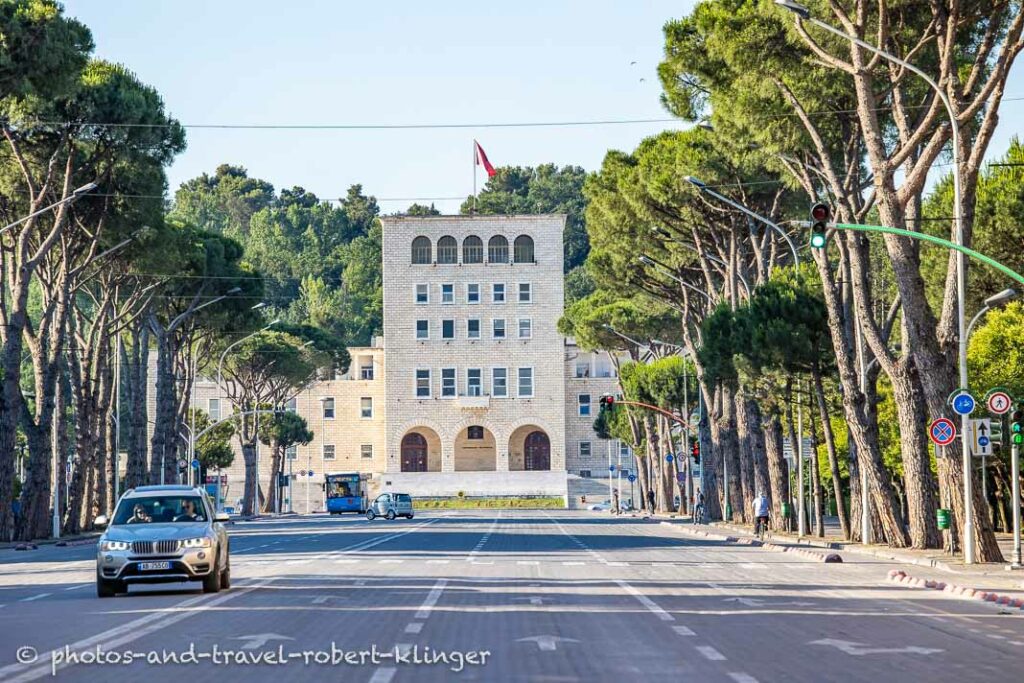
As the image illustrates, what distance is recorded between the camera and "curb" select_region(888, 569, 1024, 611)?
21375mm

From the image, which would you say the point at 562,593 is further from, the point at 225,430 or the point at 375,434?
the point at 375,434

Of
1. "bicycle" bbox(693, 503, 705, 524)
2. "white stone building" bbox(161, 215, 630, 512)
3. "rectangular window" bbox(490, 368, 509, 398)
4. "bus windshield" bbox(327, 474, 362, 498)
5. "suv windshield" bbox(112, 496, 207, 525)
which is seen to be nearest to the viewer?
"suv windshield" bbox(112, 496, 207, 525)

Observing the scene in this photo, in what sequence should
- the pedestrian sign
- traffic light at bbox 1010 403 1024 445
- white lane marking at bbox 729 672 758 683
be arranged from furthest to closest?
the pedestrian sign
traffic light at bbox 1010 403 1024 445
white lane marking at bbox 729 672 758 683

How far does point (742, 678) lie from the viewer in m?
12.3

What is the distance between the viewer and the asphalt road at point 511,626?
13.0 metres

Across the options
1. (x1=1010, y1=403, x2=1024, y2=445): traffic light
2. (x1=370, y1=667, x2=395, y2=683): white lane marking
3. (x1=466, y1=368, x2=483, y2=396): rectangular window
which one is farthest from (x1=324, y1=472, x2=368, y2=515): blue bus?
(x1=370, y1=667, x2=395, y2=683): white lane marking

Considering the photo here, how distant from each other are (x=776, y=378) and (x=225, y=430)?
72011mm

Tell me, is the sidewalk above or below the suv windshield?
below

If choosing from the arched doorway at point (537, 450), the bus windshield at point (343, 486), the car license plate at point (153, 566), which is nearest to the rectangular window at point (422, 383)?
the arched doorway at point (537, 450)

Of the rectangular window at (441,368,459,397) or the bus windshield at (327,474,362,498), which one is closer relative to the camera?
the bus windshield at (327,474,362,498)

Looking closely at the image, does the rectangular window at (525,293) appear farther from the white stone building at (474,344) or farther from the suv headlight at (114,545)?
the suv headlight at (114,545)

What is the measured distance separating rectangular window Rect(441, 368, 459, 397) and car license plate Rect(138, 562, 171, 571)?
94268 mm

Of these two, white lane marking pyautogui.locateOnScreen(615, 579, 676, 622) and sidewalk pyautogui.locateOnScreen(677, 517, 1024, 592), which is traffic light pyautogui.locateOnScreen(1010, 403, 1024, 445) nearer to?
sidewalk pyautogui.locateOnScreen(677, 517, 1024, 592)

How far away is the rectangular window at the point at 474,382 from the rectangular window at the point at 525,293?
6128 mm
